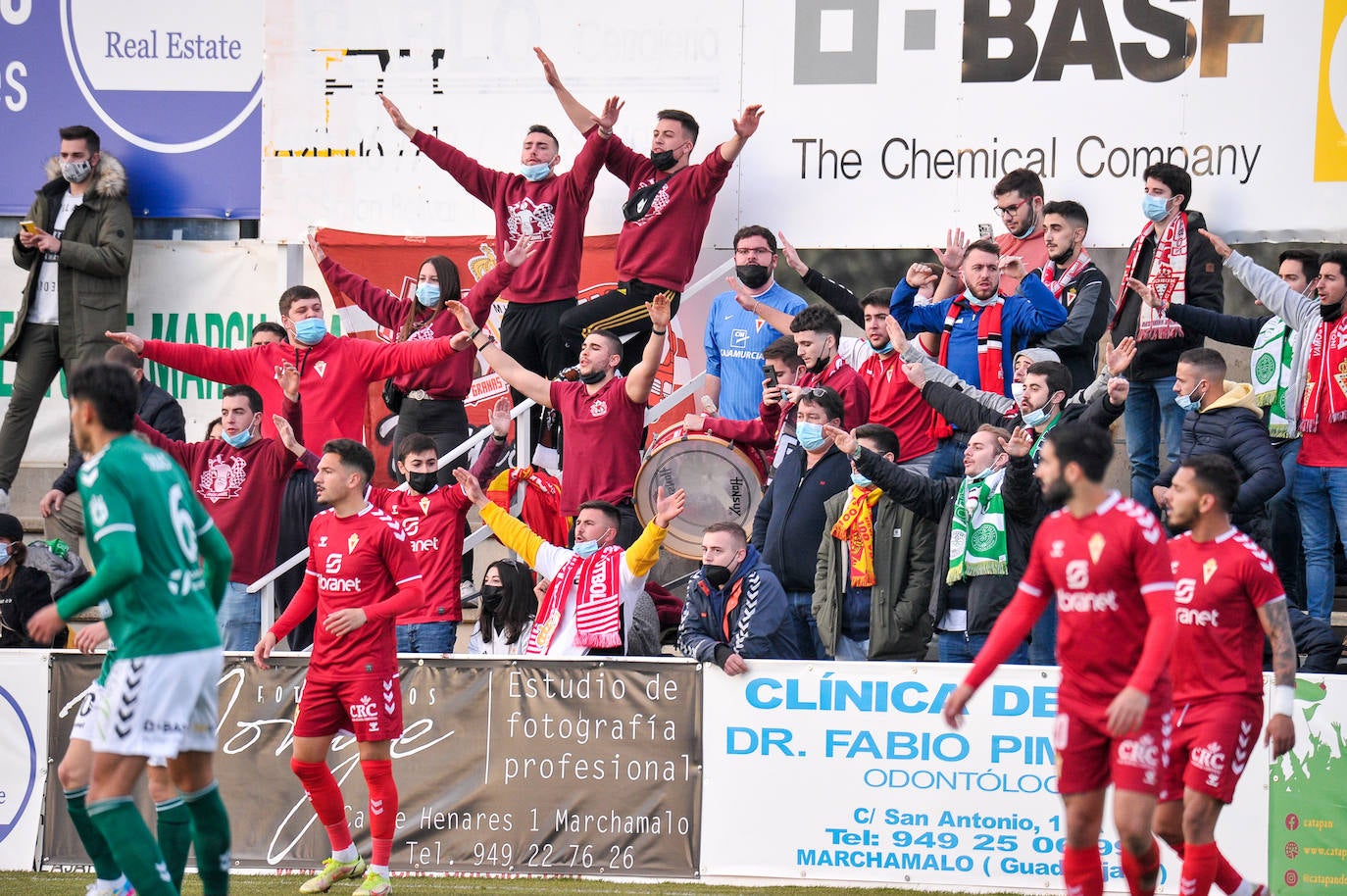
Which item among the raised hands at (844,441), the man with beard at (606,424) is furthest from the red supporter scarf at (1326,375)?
the man with beard at (606,424)

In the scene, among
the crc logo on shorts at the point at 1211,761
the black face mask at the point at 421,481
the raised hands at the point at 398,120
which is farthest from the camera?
the raised hands at the point at 398,120

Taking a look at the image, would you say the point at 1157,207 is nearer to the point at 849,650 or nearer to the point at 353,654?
the point at 849,650

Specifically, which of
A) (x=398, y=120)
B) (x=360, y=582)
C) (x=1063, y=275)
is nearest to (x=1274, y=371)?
(x=1063, y=275)

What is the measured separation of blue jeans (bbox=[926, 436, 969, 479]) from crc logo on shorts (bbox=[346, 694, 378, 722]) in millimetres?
4278

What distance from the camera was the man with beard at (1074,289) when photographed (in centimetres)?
1090

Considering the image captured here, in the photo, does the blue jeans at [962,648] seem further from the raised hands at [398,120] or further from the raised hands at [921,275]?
the raised hands at [398,120]

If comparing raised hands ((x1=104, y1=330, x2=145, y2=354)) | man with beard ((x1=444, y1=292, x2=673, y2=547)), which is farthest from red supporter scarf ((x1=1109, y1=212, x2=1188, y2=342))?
raised hands ((x1=104, y1=330, x2=145, y2=354))

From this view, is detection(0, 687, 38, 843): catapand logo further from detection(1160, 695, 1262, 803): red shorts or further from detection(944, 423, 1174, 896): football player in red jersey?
detection(1160, 695, 1262, 803): red shorts

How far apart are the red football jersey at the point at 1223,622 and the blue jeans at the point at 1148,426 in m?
3.37

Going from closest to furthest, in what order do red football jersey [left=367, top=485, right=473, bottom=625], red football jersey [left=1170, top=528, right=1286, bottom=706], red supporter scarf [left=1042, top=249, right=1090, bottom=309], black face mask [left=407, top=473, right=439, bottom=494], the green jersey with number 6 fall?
the green jersey with number 6 → red football jersey [left=1170, top=528, right=1286, bottom=706] → red football jersey [left=367, top=485, right=473, bottom=625] → black face mask [left=407, top=473, right=439, bottom=494] → red supporter scarf [left=1042, top=249, right=1090, bottom=309]

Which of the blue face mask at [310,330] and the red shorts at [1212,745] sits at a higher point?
the blue face mask at [310,330]

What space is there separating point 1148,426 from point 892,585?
2655mm

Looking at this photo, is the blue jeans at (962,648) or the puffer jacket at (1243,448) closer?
the puffer jacket at (1243,448)

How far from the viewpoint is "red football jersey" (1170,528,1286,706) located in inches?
294
